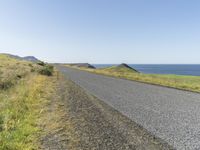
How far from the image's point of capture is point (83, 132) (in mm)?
8062

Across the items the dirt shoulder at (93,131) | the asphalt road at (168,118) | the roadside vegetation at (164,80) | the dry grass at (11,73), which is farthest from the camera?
the roadside vegetation at (164,80)

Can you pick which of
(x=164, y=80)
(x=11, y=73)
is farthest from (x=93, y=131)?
(x=11, y=73)

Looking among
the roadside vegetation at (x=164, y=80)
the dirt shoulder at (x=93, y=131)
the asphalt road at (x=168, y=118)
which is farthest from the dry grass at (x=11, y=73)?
the roadside vegetation at (x=164, y=80)

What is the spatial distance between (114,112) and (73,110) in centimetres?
198

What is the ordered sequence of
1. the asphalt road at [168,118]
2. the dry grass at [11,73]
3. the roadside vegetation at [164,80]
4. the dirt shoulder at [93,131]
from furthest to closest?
the roadside vegetation at [164,80] → the dry grass at [11,73] → the asphalt road at [168,118] → the dirt shoulder at [93,131]

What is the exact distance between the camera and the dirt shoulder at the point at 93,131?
6828mm

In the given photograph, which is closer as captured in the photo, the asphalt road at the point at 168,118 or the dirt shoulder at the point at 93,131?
the dirt shoulder at the point at 93,131

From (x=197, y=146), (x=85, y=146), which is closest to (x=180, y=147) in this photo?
(x=197, y=146)

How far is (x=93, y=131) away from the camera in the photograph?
821 centimetres

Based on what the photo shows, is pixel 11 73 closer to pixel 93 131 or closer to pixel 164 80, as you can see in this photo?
pixel 164 80

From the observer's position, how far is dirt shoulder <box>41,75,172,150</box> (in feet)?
22.4

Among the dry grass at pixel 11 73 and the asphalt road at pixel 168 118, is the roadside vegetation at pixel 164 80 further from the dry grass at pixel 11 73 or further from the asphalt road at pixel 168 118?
the dry grass at pixel 11 73

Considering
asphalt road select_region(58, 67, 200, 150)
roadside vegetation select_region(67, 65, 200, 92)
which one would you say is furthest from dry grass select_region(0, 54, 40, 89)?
roadside vegetation select_region(67, 65, 200, 92)

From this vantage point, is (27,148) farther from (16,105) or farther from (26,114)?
(16,105)
